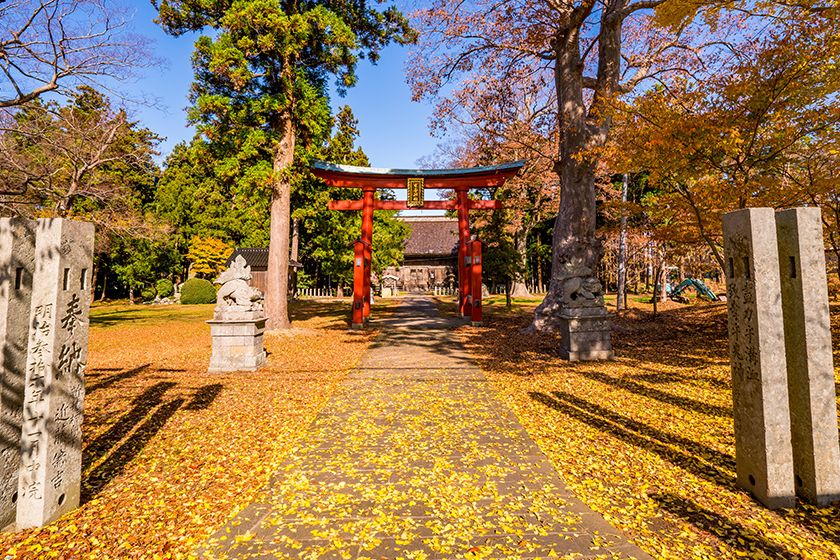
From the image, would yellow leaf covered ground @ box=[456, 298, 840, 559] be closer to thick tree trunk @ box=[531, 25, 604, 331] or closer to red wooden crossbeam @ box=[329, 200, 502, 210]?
thick tree trunk @ box=[531, 25, 604, 331]

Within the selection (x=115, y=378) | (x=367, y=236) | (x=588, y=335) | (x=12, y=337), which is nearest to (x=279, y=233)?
(x=367, y=236)

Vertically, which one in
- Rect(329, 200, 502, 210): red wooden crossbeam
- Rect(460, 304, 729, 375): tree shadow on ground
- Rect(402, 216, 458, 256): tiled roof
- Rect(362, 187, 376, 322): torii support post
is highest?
Rect(402, 216, 458, 256): tiled roof

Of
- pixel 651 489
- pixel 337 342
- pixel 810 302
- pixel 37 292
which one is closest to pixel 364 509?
pixel 651 489

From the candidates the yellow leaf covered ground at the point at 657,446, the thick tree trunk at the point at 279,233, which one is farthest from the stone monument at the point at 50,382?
the thick tree trunk at the point at 279,233

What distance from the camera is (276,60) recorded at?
36.7 feet

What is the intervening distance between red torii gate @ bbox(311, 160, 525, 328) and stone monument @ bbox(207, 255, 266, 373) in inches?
248

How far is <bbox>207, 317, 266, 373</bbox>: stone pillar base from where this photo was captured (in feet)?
23.9

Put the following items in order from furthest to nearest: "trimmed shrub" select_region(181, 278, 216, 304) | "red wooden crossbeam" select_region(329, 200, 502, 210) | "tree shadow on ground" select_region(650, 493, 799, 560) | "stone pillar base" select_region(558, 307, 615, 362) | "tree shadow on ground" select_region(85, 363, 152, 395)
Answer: "trimmed shrub" select_region(181, 278, 216, 304), "red wooden crossbeam" select_region(329, 200, 502, 210), "stone pillar base" select_region(558, 307, 615, 362), "tree shadow on ground" select_region(85, 363, 152, 395), "tree shadow on ground" select_region(650, 493, 799, 560)

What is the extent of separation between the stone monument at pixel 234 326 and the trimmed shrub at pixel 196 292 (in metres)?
20.4

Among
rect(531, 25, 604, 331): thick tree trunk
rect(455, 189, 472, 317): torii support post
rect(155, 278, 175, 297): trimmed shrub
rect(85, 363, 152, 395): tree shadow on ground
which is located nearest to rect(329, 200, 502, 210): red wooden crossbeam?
rect(455, 189, 472, 317): torii support post

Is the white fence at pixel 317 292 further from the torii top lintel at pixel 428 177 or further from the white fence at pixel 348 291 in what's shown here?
the torii top lintel at pixel 428 177

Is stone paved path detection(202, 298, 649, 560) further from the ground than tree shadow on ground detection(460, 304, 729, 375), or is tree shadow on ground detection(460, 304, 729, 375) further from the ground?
tree shadow on ground detection(460, 304, 729, 375)

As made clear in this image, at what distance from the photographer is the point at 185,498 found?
3.06 m

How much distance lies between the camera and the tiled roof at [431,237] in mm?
37513
